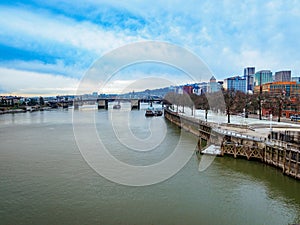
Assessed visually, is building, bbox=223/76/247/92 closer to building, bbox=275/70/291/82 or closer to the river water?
building, bbox=275/70/291/82

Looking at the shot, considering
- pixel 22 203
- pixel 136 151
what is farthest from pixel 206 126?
pixel 22 203

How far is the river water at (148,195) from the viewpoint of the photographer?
7832 mm

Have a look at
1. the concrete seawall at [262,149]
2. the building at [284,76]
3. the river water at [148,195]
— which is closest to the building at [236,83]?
the building at [284,76]

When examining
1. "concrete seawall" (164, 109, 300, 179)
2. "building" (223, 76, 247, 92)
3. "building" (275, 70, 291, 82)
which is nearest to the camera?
"concrete seawall" (164, 109, 300, 179)

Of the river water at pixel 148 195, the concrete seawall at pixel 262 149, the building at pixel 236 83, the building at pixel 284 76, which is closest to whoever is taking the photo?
the river water at pixel 148 195

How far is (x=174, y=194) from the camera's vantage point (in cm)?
954

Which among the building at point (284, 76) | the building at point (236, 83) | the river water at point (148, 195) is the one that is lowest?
the river water at point (148, 195)

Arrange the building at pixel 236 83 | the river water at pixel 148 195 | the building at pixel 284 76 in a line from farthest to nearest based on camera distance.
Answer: the building at pixel 236 83, the building at pixel 284 76, the river water at pixel 148 195

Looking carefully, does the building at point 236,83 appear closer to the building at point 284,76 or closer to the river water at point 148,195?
the building at point 284,76

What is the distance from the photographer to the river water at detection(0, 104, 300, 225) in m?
7.83

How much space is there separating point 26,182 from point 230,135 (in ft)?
37.5

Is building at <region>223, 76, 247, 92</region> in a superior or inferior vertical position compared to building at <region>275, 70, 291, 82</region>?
inferior

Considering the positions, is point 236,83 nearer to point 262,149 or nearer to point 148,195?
point 262,149

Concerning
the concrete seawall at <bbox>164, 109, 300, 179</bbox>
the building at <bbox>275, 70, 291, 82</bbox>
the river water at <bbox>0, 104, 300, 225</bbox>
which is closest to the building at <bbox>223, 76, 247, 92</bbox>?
the building at <bbox>275, 70, 291, 82</bbox>
